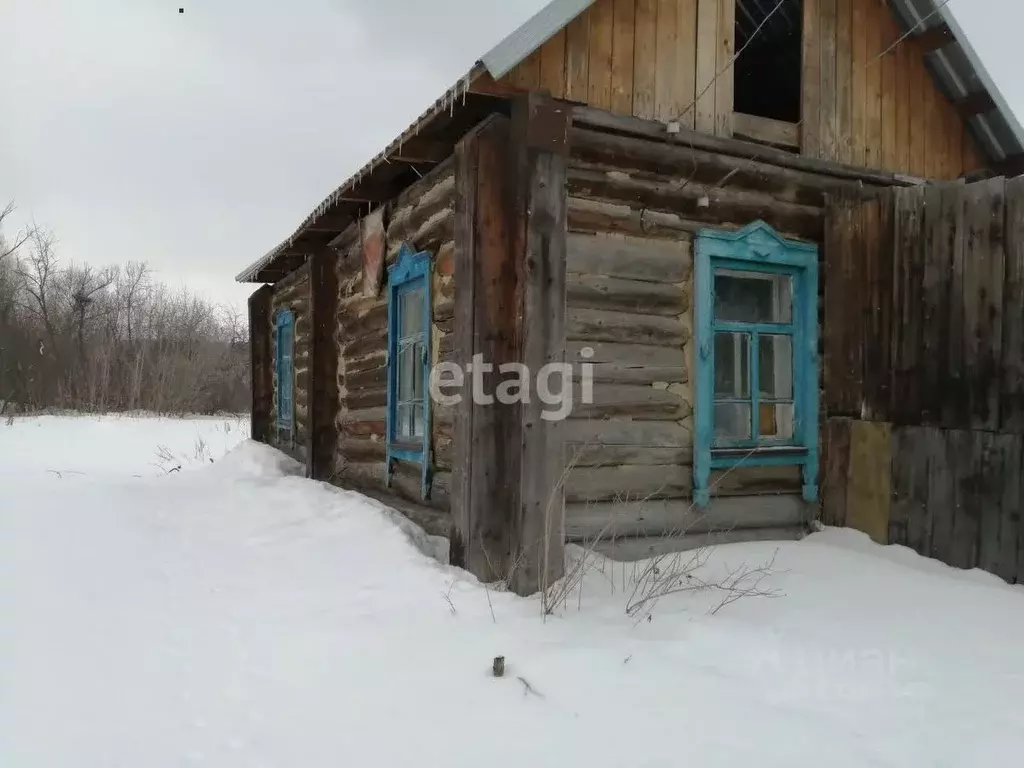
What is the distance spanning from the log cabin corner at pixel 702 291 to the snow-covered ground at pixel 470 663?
481 mm

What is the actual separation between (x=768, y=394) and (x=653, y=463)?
53.7 inches

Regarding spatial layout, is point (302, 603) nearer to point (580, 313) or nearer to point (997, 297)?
point (580, 313)

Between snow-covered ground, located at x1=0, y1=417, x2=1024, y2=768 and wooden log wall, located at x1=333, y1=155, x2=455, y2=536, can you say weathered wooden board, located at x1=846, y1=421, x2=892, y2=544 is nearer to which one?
snow-covered ground, located at x1=0, y1=417, x2=1024, y2=768

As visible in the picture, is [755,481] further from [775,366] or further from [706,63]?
[706,63]

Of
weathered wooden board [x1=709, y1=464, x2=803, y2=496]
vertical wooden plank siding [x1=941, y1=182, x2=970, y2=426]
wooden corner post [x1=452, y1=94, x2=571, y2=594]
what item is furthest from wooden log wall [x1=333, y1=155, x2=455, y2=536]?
vertical wooden plank siding [x1=941, y1=182, x2=970, y2=426]

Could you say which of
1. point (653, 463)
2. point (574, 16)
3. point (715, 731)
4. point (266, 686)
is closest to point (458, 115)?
point (574, 16)

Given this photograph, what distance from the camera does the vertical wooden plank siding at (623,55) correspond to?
502cm

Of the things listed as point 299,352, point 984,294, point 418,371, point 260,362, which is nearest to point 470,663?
point 418,371

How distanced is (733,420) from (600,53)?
2.85 meters

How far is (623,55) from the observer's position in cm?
507

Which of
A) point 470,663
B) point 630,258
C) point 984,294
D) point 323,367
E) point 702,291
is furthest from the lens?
point 323,367

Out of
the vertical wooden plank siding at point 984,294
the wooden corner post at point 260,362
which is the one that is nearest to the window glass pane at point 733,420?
the vertical wooden plank siding at point 984,294

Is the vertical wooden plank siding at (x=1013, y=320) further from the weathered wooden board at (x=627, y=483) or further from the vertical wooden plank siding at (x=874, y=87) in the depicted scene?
the weathered wooden board at (x=627, y=483)

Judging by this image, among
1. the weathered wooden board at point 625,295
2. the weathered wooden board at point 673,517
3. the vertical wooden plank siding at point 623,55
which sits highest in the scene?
the vertical wooden plank siding at point 623,55
